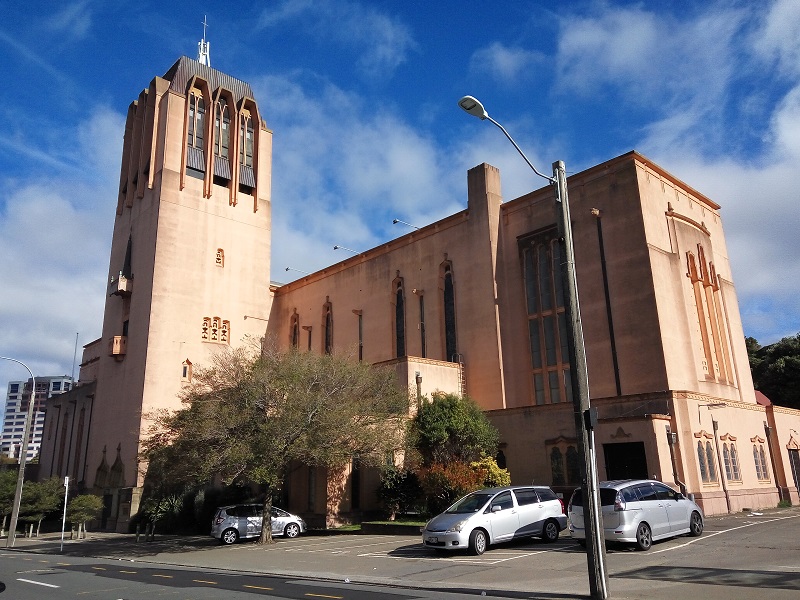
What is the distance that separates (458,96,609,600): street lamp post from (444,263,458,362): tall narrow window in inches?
905

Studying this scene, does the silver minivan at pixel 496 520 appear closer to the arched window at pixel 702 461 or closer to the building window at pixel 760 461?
the arched window at pixel 702 461

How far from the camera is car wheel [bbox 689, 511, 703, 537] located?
56.7ft

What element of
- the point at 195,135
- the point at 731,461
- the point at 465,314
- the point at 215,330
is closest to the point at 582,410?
the point at 731,461

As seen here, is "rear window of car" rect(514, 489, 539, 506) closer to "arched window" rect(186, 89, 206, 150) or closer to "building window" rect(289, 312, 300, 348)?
"building window" rect(289, 312, 300, 348)

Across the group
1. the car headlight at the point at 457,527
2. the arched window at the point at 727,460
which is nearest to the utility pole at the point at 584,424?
the car headlight at the point at 457,527

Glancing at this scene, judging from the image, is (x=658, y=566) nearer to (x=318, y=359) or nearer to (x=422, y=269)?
(x=318, y=359)

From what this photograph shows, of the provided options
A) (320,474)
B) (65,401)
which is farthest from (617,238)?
(65,401)

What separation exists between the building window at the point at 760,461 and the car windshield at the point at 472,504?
57.0ft

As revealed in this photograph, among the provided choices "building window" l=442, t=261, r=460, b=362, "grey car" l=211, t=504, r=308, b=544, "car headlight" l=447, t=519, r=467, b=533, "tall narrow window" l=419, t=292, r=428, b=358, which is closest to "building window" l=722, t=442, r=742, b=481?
"building window" l=442, t=261, r=460, b=362

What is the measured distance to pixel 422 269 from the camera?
38500mm

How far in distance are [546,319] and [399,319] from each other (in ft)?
33.6

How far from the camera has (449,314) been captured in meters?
36.3

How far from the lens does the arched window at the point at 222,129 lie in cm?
4494

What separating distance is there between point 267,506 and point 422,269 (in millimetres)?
18828
